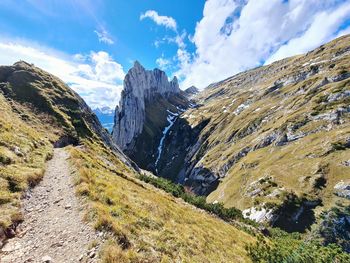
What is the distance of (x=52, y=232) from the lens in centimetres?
1535

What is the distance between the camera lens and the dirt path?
1290 centimetres

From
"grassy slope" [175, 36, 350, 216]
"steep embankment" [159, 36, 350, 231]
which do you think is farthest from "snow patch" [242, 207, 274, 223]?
"grassy slope" [175, 36, 350, 216]

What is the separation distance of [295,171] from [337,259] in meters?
102

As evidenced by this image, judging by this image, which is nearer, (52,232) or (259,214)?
(52,232)

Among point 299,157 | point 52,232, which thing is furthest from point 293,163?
point 52,232

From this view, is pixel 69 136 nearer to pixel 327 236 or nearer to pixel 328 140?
pixel 327 236

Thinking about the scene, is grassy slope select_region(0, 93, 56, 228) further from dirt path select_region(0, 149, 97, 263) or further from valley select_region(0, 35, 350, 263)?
dirt path select_region(0, 149, 97, 263)

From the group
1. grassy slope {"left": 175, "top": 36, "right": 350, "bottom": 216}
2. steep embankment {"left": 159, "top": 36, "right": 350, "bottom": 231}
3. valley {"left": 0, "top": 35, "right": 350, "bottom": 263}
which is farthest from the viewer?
grassy slope {"left": 175, "top": 36, "right": 350, "bottom": 216}

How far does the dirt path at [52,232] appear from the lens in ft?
42.3

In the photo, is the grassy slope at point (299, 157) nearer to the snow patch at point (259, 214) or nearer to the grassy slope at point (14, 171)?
the snow patch at point (259, 214)

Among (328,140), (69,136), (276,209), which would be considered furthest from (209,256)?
(328,140)

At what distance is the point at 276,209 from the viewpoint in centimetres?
9931

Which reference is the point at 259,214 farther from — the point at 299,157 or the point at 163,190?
the point at 163,190

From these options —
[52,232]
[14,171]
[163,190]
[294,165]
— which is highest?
[294,165]
